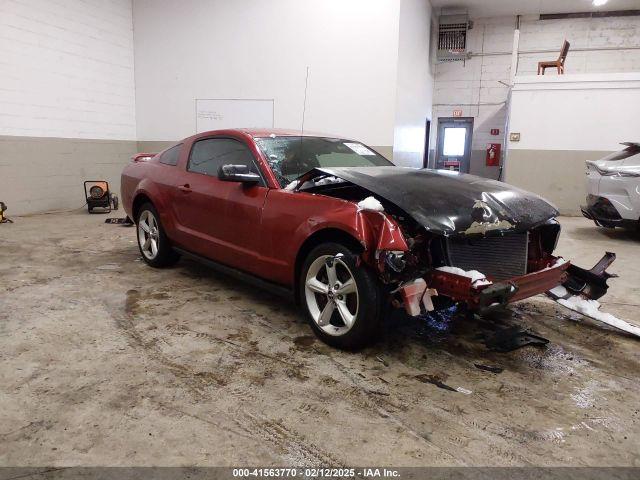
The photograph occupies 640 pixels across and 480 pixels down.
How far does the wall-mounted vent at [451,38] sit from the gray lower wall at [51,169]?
837 centimetres

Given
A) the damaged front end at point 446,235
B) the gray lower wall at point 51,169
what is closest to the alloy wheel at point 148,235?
the damaged front end at point 446,235

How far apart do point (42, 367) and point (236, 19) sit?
7832 millimetres

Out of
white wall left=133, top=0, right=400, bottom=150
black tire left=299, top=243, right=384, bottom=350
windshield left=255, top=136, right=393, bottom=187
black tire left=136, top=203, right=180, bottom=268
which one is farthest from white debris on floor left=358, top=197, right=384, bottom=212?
white wall left=133, top=0, right=400, bottom=150

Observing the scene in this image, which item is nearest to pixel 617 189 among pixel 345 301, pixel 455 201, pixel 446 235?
Result: pixel 455 201

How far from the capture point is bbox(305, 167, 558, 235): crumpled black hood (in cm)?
237

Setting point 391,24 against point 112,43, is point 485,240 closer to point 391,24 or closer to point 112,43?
point 391,24

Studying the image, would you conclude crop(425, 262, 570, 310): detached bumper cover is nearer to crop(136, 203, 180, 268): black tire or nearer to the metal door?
crop(136, 203, 180, 268): black tire

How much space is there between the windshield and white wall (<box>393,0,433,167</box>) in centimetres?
454

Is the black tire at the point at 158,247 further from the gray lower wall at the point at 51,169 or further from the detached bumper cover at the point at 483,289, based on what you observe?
the gray lower wall at the point at 51,169

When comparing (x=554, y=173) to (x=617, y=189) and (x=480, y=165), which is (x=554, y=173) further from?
(x=480, y=165)

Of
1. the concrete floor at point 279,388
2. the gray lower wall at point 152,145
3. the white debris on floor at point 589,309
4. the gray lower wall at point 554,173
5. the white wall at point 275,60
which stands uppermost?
the white wall at point 275,60

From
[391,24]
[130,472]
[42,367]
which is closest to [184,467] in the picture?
[130,472]

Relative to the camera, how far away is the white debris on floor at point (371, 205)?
2430mm

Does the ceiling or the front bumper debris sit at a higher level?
the ceiling
